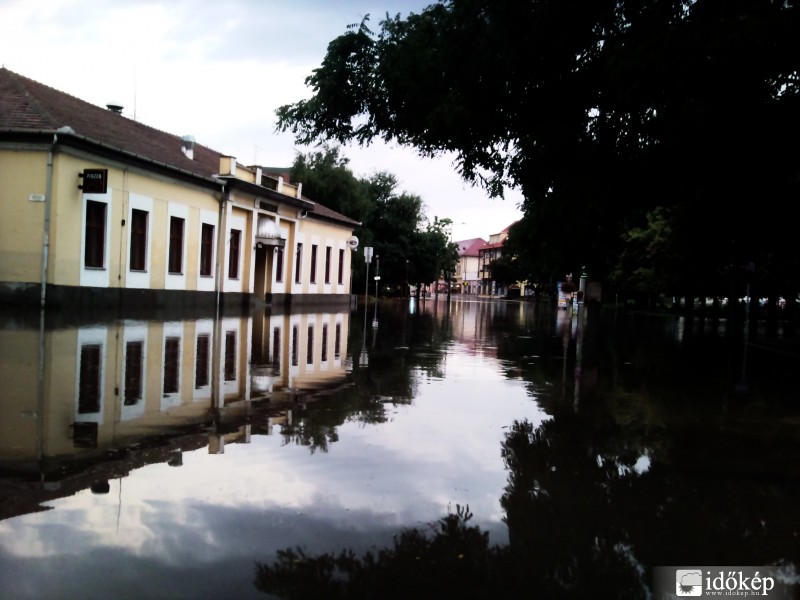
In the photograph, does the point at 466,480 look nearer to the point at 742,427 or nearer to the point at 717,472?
the point at 717,472

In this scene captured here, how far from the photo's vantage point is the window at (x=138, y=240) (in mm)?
26328

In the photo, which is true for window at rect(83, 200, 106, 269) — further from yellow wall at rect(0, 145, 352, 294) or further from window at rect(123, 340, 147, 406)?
window at rect(123, 340, 147, 406)

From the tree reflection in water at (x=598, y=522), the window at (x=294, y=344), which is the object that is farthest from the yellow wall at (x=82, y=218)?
the tree reflection in water at (x=598, y=522)

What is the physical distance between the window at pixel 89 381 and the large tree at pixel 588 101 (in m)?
5.67

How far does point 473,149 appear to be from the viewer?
13430mm

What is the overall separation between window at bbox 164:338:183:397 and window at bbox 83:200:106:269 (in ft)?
33.0

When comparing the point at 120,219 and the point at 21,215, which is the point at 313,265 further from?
the point at 21,215

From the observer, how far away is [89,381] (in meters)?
8.98

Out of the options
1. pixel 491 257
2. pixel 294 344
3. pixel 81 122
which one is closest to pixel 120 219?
pixel 81 122

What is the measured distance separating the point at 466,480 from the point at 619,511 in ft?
3.64

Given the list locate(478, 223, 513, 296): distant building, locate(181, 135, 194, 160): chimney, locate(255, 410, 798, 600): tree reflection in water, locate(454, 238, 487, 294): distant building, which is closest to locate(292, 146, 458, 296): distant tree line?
locate(181, 135, 194, 160): chimney

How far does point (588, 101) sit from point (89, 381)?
8.60 metres

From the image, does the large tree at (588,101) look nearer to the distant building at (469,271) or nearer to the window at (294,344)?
the window at (294,344)

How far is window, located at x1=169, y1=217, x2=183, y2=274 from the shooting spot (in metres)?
28.6
